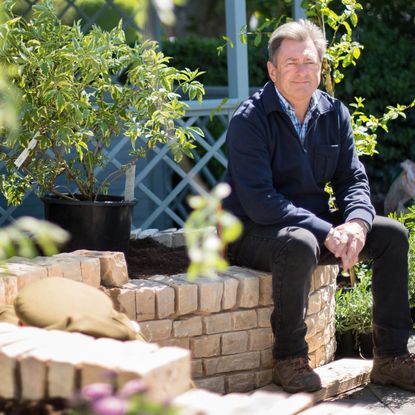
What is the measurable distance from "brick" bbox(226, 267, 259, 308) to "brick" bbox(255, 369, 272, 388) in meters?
0.29

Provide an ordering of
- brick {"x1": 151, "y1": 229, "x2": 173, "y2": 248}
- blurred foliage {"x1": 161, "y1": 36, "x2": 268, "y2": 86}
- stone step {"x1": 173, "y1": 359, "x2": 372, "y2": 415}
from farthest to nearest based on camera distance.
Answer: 1. blurred foliage {"x1": 161, "y1": 36, "x2": 268, "y2": 86}
2. brick {"x1": 151, "y1": 229, "x2": 173, "y2": 248}
3. stone step {"x1": 173, "y1": 359, "x2": 372, "y2": 415}

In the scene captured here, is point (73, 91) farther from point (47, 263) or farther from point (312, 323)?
point (312, 323)

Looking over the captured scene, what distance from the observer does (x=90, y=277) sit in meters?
3.62

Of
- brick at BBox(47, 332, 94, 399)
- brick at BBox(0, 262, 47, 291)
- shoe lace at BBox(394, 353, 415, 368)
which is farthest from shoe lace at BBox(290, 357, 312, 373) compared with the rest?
brick at BBox(47, 332, 94, 399)

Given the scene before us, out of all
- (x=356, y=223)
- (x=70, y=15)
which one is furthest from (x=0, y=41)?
(x=70, y=15)

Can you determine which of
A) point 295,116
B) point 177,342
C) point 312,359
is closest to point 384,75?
point 295,116

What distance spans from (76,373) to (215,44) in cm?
752

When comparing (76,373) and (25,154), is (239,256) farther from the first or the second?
(76,373)

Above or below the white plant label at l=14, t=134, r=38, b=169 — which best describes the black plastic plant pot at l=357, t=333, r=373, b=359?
below

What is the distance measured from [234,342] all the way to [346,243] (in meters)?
0.60

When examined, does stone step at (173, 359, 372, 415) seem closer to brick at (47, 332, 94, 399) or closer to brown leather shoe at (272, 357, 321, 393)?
brown leather shoe at (272, 357, 321, 393)

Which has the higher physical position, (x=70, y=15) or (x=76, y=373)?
(x=70, y=15)

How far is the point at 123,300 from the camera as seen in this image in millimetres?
3621

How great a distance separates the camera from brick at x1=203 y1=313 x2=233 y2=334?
380cm
